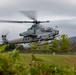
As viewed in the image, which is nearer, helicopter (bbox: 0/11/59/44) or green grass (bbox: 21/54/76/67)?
green grass (bbox: 21/54/76/67)

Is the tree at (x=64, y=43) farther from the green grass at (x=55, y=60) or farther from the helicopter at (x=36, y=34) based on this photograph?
the green grass at (x=55, y=60)

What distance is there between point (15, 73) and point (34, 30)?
3365 inches

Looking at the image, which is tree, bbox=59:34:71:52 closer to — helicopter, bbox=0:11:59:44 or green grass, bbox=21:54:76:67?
helicopter, bbox=0:11:59:44

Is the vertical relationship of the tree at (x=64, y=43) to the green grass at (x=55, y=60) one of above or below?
below

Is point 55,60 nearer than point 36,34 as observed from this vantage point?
Yes

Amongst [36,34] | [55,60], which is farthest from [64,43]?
[55,60]

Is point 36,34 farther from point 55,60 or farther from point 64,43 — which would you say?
point 55,60

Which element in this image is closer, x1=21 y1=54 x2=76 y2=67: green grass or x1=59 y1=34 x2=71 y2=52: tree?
x1=21 y1=54 x2=76 y2=67: green grass

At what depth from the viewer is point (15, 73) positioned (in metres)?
2.24

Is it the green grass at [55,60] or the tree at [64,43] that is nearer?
the green grass at [55,60]

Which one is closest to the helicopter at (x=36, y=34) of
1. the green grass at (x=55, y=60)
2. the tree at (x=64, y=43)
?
the tree at (x=64, y=43)

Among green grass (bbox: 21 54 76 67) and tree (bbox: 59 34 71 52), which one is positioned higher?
green grass (bbox: 21 54 76 67)

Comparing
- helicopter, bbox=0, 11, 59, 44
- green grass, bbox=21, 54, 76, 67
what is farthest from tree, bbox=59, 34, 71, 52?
green grass, bbox=21, 54, 76, 67

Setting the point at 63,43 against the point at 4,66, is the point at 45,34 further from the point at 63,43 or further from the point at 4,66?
the point at 4,66
